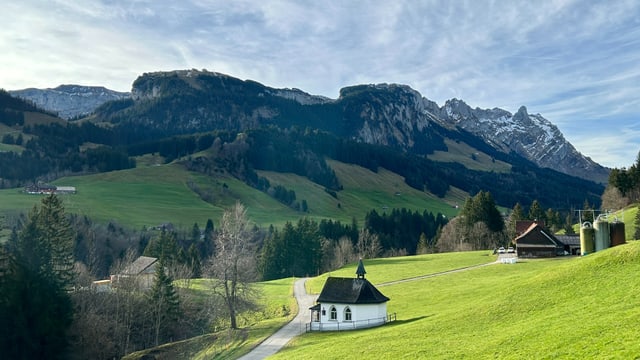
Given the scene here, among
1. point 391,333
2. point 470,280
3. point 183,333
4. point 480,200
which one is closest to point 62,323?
point 183,333

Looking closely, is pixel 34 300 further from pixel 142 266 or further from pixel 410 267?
pixel 410 267

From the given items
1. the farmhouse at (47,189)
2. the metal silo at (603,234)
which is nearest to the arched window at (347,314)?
the metal silo at (603,234)

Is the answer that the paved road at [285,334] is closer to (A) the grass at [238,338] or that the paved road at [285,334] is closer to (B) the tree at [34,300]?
(A) the grass at [238,338]

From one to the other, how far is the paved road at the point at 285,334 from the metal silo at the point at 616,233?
128 feet

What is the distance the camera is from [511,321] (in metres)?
35.2

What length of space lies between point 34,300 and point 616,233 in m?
70.5

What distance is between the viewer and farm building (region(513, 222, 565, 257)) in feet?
274

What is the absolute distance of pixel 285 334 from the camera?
2128 inches

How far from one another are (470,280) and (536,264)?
1388cm

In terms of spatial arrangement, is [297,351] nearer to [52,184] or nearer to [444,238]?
[444,238]

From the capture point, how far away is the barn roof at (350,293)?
55094mm

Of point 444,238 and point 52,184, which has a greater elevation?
point 52,184

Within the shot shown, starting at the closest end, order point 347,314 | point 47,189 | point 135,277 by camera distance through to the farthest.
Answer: point 347,314 → point 135,277 → point 47,189

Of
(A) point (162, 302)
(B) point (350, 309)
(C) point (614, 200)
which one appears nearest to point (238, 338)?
(B) point (350, 309)
